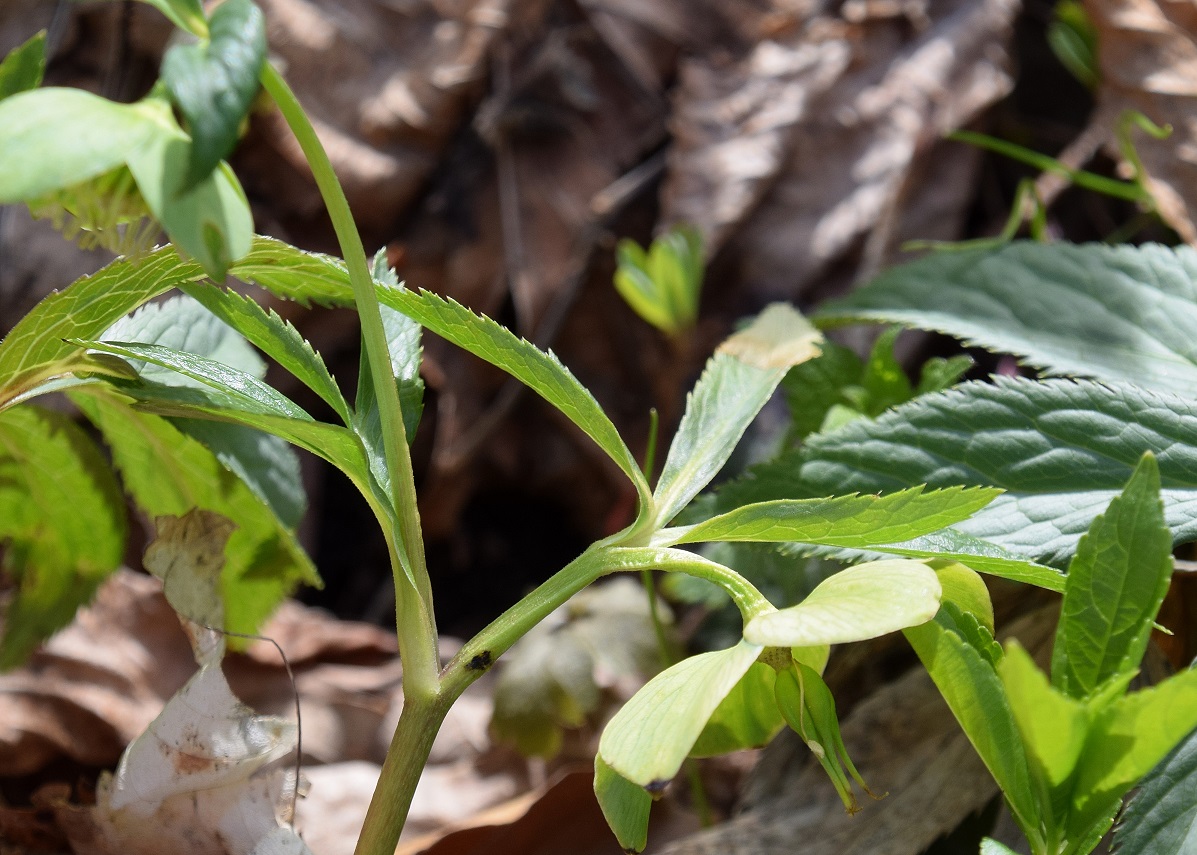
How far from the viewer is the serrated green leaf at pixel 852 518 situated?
2.11ft

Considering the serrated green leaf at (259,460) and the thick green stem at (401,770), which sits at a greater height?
the serrated green leaf at (259,460)

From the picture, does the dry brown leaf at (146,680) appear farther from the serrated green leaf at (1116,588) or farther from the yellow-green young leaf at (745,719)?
the serrated green leaf at (1116,588)

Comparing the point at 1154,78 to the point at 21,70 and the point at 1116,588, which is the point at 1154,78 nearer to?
the point at 1116,588

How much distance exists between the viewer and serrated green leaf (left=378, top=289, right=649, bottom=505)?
0.69 meters

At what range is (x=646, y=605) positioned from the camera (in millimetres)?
1474

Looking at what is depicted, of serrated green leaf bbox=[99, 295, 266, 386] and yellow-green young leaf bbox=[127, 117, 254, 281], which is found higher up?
yellow-green young leaf bbox=[127, 117, 254, 281]

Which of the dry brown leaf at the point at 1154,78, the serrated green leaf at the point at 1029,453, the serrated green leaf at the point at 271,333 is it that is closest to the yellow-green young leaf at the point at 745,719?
the serrated green leaf at the point at 1029,453

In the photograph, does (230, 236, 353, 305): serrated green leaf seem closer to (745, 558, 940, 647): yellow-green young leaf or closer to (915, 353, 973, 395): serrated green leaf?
(745, 558, 940, 647): yellow-green young leaf

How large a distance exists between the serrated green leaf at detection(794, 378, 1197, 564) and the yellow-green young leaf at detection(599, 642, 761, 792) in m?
0.31

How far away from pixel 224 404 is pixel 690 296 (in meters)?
0.97

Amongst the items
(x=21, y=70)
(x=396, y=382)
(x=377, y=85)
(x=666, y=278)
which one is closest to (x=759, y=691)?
(x=396, y=382)

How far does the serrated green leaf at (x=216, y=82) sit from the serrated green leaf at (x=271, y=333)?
233 mm

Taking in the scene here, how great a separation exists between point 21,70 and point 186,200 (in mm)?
355

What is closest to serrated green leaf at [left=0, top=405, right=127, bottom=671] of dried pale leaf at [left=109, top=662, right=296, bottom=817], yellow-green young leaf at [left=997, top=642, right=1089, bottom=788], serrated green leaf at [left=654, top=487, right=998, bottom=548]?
dried pale leaf at [left=109, top=662, right=296, bottom=817]
